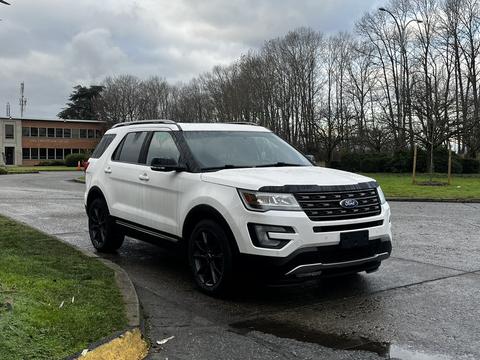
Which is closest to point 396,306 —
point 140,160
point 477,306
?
point 477,306

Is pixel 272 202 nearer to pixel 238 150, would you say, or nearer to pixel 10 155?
pixel 238 150

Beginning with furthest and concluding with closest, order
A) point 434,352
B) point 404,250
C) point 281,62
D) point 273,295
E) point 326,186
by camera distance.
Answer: point 281,62, point 404,250, point 273,295, point 326,186, point 434,352

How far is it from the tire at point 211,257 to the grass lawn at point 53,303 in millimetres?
952

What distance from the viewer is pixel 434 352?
14.2 ft

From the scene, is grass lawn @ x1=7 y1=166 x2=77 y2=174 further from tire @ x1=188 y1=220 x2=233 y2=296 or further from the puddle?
the puddle

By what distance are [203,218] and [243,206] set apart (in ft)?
2.47

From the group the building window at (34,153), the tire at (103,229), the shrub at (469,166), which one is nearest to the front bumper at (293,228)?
the tire at (103,229)

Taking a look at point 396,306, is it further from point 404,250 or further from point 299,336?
point 404,250

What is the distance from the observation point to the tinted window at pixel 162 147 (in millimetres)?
6763

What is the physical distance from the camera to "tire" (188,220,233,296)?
5535mm

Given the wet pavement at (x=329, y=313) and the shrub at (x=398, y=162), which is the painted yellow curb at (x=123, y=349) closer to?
the wet pavement at (x=329, y=313)

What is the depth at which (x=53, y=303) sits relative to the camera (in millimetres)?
4938

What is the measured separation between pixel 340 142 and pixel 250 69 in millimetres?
13221

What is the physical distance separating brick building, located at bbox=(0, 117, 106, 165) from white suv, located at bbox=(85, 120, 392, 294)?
263ft
